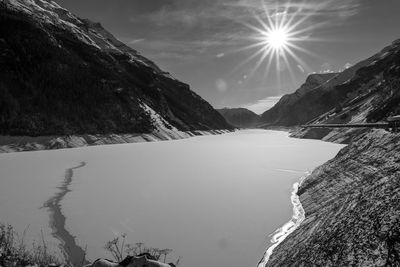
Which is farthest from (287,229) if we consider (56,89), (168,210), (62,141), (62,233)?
(56,89)

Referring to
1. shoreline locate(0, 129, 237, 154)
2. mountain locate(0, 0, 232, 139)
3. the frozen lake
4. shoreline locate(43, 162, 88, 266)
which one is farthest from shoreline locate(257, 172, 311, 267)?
mountain locate(0, 0, 232, 139)

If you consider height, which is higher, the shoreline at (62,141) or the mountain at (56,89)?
the mountain at (56,89)

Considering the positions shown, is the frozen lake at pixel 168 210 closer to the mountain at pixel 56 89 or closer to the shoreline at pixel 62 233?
the shoreline at pixel 62 233

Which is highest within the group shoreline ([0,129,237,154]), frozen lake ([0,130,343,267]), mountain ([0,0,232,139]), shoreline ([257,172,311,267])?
mountain ([0,0,232,139])

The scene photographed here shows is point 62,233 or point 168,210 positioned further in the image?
point 168,210

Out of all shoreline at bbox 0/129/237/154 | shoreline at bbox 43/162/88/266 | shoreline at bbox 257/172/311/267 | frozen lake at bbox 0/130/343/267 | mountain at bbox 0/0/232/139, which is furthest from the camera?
mountain at bbox 0/0/232/139

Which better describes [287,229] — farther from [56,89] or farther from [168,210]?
[56,89]

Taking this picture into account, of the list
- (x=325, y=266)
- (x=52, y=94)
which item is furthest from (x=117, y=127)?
(x=325, y=266)

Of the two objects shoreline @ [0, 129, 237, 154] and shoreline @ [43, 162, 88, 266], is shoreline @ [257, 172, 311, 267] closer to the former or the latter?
shoreline @ [43, 162, 88, 266]

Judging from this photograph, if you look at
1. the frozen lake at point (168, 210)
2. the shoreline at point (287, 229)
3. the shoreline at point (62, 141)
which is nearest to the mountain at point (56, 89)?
the shoreline at point (62, 141)
